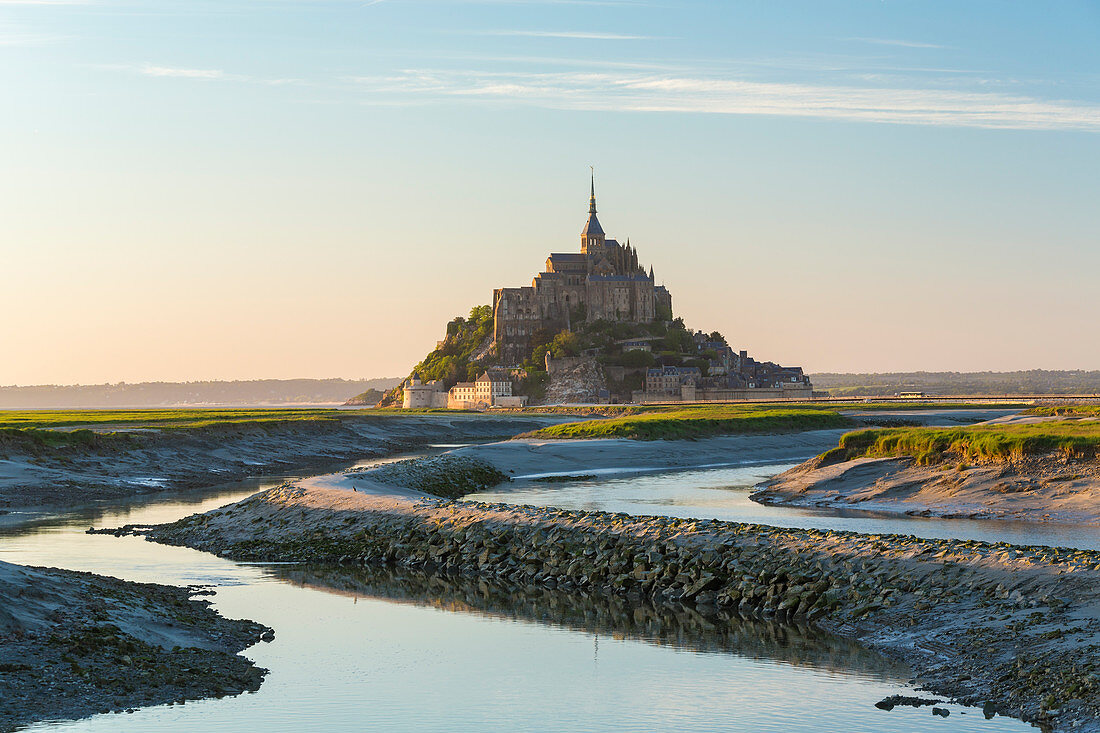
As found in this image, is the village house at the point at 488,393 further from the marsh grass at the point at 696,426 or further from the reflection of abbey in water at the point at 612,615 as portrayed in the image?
the reflection of abbey in water at the point at 612,615

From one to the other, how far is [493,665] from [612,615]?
4620 millimetres

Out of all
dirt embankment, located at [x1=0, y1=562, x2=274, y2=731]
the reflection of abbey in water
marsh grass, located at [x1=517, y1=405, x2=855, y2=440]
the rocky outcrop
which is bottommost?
the reflection of abbey in water

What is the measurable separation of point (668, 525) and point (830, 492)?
1683cm

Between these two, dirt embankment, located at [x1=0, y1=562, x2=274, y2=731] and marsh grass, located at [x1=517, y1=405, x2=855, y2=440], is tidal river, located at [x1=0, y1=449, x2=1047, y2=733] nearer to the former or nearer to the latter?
dirt embankment, located at [x1=0, y1=562, x2=274, y2=731]

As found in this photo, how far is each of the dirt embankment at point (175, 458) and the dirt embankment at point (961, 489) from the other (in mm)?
26950

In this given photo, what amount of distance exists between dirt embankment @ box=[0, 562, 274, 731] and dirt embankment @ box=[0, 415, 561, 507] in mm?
23820

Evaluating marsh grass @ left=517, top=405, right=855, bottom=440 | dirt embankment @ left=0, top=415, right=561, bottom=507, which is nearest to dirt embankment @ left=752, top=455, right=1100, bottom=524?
dirt embankment @ left=0, top=415, right=561, bottom=507

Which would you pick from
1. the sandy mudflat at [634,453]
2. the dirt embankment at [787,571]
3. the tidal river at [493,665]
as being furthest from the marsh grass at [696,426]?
the tidal river at [493,665]

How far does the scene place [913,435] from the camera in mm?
44312

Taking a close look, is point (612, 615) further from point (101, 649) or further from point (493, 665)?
point (101, 649)

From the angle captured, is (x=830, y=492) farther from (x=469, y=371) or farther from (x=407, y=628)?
(x=469, y=371)

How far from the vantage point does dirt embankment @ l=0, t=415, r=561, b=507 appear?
1815 inches

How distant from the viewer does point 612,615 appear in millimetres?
22562

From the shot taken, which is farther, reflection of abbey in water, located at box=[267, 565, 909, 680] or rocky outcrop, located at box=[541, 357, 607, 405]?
rocky outcrop, located at box=[541, 357, 607, 405]
